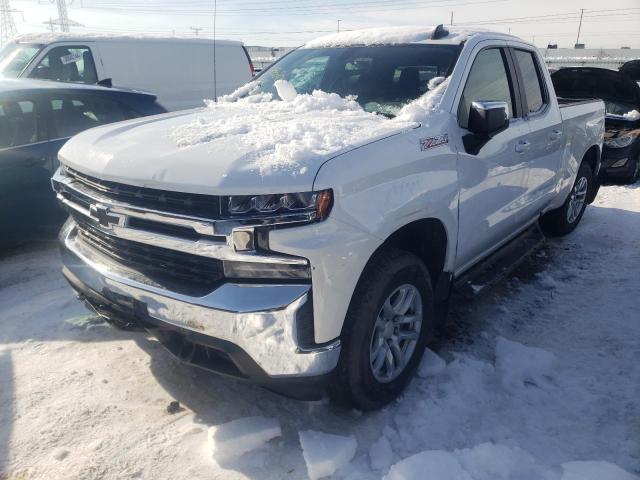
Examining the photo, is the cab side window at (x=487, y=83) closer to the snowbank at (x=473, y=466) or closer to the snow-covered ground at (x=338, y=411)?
the snow-covered ground at (x=338, y=411)

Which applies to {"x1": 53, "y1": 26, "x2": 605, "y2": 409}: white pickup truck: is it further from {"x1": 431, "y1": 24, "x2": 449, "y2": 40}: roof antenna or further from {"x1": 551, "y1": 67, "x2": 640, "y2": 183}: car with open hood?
{"x1": 551, "y1": 67, "x2": 640, "y2": 183}: car with open hood

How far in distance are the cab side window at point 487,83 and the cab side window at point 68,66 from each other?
21.8 ft

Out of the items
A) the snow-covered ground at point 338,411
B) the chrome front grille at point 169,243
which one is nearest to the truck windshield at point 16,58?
the snow-covered ground at point 338,411

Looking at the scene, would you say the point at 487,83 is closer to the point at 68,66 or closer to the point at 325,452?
the point at 325,452

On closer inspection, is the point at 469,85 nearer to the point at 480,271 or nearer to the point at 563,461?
the point at 480,271

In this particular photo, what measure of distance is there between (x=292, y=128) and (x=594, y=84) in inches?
308

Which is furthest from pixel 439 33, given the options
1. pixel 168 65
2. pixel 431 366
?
pixel 168 65

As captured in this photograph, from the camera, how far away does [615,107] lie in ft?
28.6

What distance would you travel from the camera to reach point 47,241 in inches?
202

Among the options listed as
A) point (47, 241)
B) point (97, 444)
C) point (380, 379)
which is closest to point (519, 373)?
point (380, 379)

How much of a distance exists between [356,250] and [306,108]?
1241 mm

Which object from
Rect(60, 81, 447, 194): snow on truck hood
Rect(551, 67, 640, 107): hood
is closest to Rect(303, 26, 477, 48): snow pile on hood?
Rect(60, 81, 447, 194): snow on truck hood

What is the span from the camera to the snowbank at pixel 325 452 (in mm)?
2311

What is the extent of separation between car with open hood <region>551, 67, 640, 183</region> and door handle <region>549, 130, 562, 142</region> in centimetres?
390
